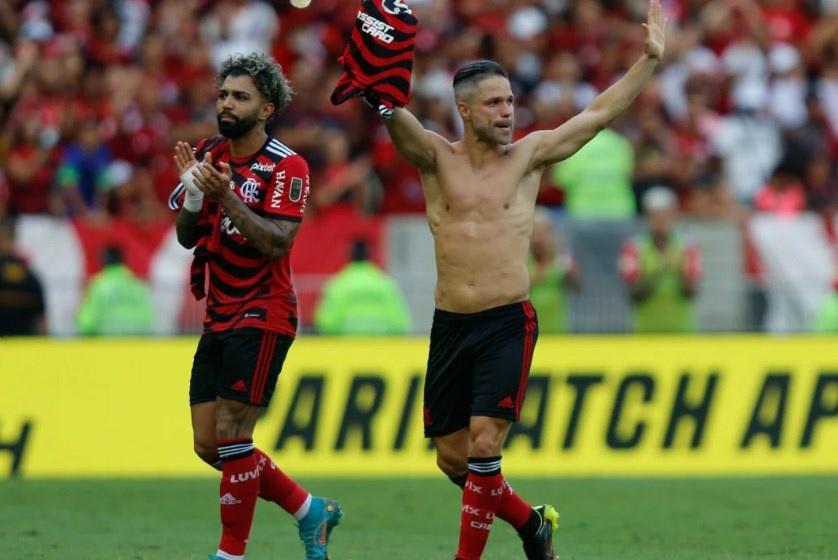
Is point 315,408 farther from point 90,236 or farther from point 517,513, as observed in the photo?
point 517,513

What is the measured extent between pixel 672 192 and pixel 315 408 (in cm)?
606

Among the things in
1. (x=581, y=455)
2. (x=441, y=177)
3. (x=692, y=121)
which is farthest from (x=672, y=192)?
(x=441, y=177)

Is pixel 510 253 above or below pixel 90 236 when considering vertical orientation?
above

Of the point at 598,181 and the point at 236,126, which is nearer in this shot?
the point at 236,126

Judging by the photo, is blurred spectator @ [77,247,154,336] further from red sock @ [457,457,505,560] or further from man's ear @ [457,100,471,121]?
red sock @ [457,457,505,560]

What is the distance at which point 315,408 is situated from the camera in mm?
15078

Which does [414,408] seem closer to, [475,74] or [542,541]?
[542,541]

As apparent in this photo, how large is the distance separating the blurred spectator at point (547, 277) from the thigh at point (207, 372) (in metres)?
7.92

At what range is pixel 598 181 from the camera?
18.8 metres

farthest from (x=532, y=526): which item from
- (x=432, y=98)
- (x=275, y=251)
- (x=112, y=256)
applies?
(x=432, y=98)

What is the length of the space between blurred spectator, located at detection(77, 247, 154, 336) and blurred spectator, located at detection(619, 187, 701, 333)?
4640 mm

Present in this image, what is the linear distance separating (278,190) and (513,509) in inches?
80.1

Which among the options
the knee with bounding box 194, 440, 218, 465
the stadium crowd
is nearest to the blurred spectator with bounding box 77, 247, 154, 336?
the stadium crowd

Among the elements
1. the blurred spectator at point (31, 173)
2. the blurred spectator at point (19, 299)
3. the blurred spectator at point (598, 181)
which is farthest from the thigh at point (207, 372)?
the blurred spectator at point (31, 173)
